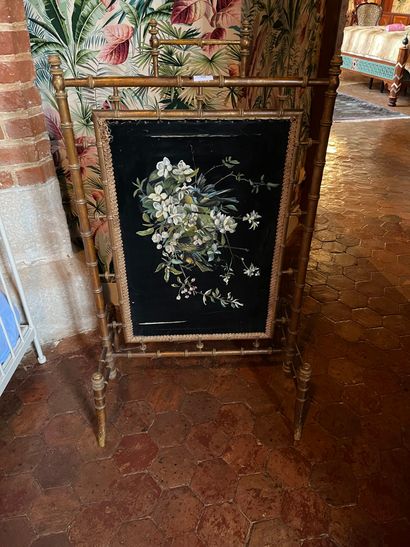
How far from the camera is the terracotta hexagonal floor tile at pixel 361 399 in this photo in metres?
1.75

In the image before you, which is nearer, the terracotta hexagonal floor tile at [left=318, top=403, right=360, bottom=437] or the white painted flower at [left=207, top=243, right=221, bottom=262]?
the white painted flower at [left=207, top=243, right=221, bottom=262]

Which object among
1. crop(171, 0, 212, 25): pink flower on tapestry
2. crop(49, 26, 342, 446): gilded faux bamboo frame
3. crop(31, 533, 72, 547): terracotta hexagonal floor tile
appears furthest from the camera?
crop(171, 0, 212, 25): pink flower on tapestry

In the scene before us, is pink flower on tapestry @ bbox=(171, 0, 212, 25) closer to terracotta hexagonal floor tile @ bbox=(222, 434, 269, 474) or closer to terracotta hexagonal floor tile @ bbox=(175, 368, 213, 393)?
terracotta hexagonal floor tile @ bbox=(175, 368, 213, 393)

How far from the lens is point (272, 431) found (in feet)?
5.46

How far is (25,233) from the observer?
1824 mm

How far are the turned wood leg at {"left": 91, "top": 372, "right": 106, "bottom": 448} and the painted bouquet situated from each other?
0.40 metres

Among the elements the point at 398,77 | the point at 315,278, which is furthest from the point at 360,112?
the point at 315,278

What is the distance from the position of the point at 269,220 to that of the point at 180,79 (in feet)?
1.70

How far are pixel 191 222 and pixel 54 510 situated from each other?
1031mm

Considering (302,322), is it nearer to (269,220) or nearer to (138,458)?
(269,220)

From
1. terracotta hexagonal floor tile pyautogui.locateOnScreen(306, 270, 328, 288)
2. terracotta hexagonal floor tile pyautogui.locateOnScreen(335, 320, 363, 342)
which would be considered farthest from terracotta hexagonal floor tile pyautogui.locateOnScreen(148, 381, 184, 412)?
terracotta hexagonal floor tile pyautogui.locateOnScreen(306, 270, 328, 288)

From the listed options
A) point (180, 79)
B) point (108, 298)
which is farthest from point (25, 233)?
point (180, 79)

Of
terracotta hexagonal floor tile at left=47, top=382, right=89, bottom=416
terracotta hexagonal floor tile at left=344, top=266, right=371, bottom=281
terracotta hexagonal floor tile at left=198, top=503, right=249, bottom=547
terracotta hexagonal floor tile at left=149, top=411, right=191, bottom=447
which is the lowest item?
terracotta hexagonal floor tile at left=344, top=266, right=371, bottom=281

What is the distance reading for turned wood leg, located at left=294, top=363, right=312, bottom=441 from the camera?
155cm
